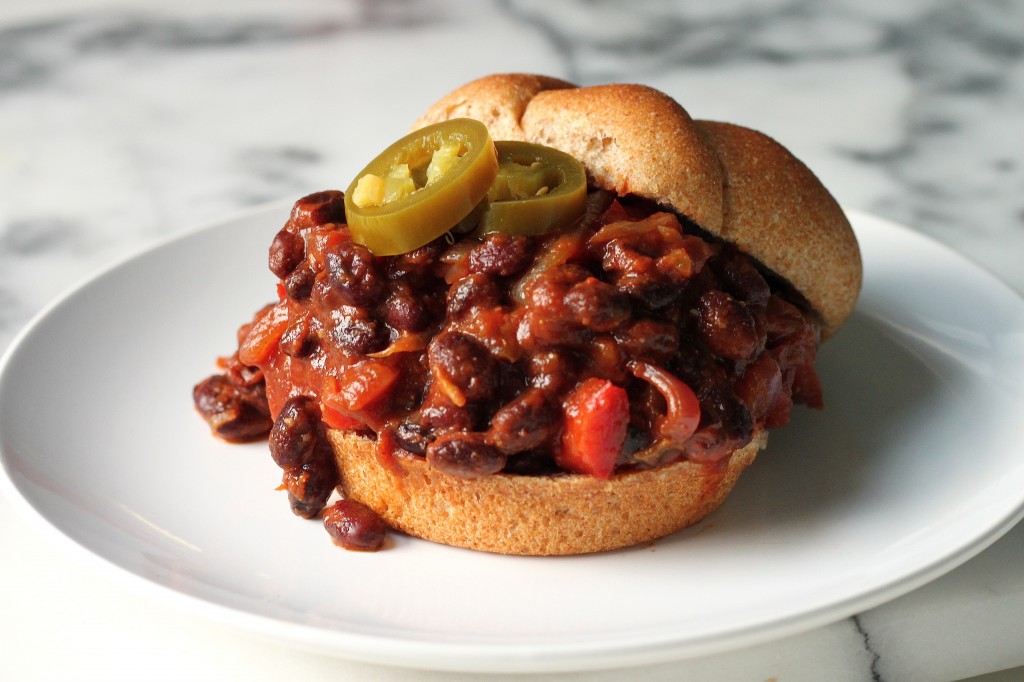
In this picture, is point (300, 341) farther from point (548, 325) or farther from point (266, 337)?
point (548, 325)

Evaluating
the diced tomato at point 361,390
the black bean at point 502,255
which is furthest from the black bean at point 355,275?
the black bean at point 502,255

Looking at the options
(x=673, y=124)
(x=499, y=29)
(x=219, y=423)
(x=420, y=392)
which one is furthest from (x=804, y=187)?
(x=499, y=29)

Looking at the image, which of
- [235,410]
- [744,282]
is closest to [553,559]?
[744,282]

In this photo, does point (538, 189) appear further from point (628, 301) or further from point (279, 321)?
point (279, 321)

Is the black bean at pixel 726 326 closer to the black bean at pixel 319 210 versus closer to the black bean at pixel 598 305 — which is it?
the black bean at pixel 598 305

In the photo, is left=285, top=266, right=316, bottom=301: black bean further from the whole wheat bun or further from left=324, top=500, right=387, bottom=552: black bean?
left=324, top=500, right=387, bottom=552: black bean
